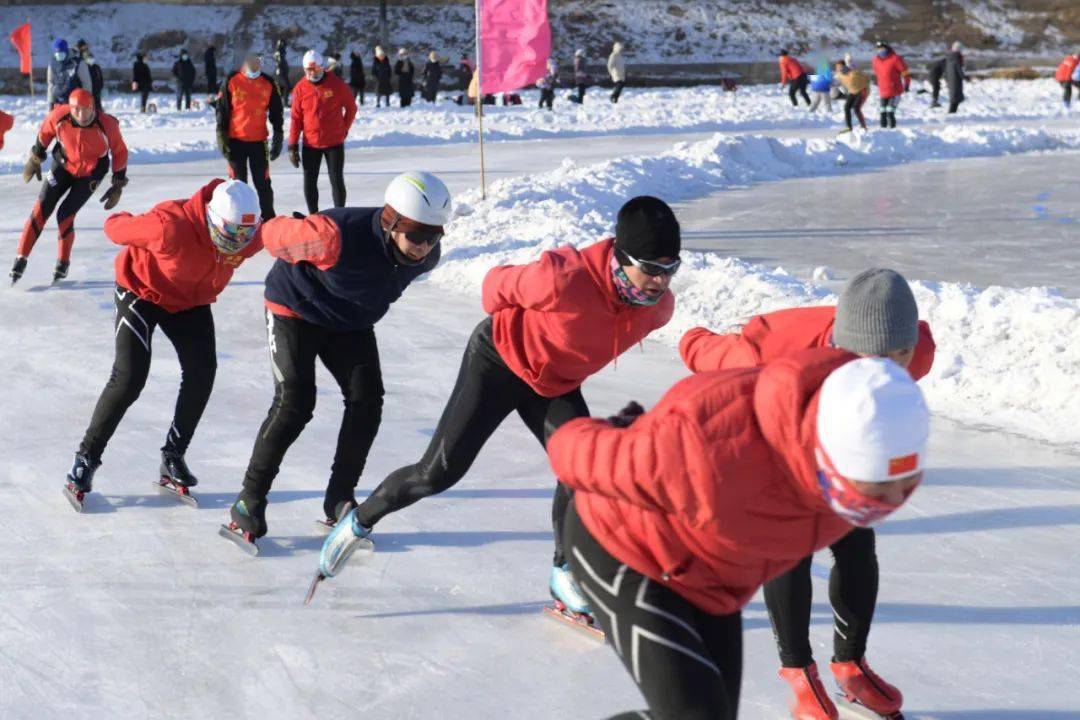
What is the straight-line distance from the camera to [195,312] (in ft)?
15.3

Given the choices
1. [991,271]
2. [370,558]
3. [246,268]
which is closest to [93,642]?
[370,558]

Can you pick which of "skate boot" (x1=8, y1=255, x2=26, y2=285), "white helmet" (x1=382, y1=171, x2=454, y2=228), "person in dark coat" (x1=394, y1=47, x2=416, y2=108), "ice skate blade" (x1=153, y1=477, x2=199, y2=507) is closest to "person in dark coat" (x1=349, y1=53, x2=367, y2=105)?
"person in dark coat" (x1=394, y1=47, x2=416, y2=108)

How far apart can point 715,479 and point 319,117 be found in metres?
8.64

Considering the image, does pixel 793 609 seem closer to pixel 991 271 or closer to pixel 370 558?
pixel 370 558

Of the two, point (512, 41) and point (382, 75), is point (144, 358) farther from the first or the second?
point (382, 75)

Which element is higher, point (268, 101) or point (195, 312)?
point (268, 101)

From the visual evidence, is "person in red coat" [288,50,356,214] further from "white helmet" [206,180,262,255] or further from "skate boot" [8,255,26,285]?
"white helmet" [206,180,262,255]

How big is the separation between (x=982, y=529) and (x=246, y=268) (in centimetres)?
631

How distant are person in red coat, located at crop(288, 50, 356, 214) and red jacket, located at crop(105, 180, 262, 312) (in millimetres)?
5686

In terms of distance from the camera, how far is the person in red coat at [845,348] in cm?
271

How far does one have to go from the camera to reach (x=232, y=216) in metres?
4.16

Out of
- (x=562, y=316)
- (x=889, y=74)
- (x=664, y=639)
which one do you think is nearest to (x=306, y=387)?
(x=562, y=316)

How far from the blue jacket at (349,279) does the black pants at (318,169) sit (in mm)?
6493

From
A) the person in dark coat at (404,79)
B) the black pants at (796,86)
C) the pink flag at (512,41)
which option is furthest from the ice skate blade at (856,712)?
the black pants at (796,86)
